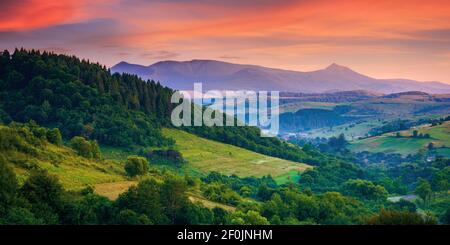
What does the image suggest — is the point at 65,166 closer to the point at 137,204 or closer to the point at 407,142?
the point at 137,204

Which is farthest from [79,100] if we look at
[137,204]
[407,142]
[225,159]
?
[407,142]

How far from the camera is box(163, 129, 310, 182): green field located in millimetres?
101438

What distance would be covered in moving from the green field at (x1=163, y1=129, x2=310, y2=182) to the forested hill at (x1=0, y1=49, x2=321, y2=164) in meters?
5.09

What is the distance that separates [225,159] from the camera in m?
110

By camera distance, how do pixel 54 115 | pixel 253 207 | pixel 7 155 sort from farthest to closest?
pixel 54 115
pixel 253 207
pixel 7 155

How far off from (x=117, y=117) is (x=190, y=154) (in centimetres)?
1828

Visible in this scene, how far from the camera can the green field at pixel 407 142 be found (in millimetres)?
160125

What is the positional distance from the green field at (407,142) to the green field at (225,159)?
59.2 meters

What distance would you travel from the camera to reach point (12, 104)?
102m

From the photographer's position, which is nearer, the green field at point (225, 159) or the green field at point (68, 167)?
the green field at point (68, 167)

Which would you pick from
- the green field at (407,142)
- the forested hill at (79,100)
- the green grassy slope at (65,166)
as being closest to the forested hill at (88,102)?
the forested hill at (79,100)

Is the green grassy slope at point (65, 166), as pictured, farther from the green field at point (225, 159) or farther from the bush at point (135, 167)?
the green field at point (225, 159)
